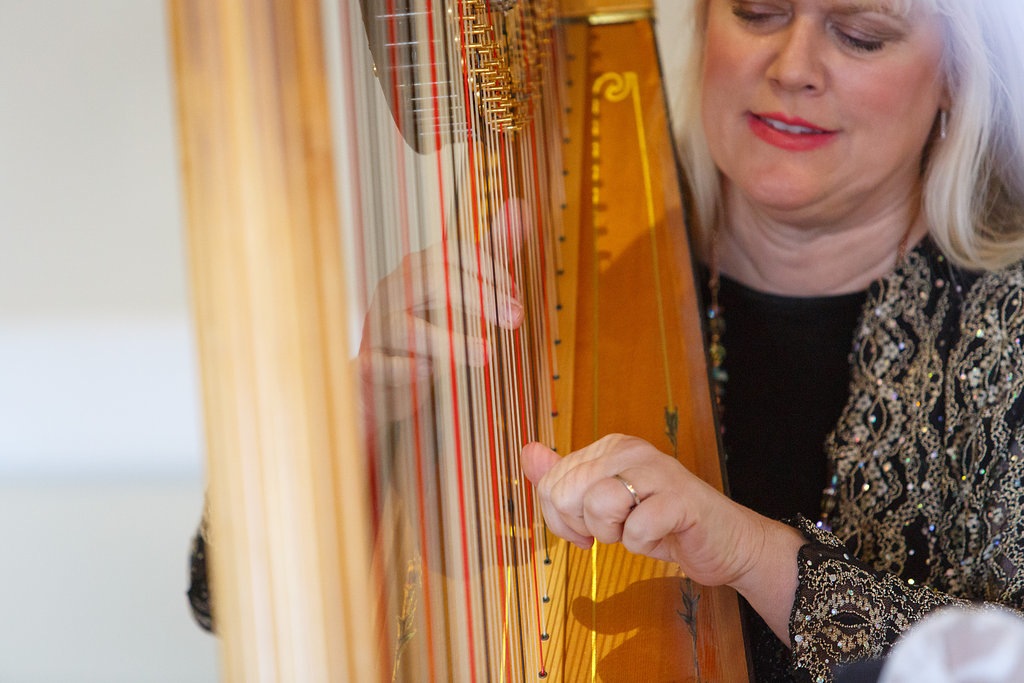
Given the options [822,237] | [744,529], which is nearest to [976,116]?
[822,237]

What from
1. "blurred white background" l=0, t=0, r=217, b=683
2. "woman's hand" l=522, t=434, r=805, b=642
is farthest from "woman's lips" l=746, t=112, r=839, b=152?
"blurred white background" l=0, t=0, r=217, b=683

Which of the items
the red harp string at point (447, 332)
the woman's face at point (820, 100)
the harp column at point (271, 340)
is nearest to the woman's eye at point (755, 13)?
the woman's face at point (820, 100)

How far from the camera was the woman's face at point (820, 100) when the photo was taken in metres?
1.13

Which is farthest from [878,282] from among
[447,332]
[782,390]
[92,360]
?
[92,360]

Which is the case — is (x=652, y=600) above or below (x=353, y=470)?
below

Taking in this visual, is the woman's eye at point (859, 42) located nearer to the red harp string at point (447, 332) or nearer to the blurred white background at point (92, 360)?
the red harp string at point (447, 332)

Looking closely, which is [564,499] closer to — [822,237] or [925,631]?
[925,631]

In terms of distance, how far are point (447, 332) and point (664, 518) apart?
25 cm

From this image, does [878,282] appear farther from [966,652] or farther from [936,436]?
[966,652]

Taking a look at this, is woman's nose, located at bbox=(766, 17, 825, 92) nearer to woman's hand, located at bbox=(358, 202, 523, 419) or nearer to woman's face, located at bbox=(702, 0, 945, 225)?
woman's face, located at bbox=(702, 0, 945, 225)

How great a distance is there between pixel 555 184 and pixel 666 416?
34cm

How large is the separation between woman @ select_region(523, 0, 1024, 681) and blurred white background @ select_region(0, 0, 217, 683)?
5.92 ft

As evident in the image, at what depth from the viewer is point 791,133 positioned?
46.8 inches

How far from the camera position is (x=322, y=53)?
1.21 feet
